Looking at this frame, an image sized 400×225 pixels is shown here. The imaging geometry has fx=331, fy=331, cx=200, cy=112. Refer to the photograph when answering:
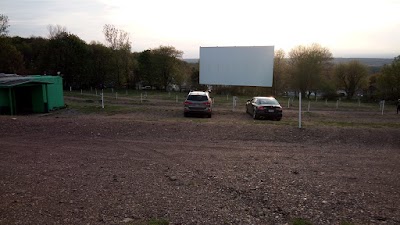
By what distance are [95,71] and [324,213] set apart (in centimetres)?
4984

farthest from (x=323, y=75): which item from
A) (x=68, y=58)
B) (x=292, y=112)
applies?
(x=68, y=58)

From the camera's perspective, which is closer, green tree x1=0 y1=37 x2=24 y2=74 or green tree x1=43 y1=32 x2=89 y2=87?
green tree x1=0 y1=37 x2=24 y2=74

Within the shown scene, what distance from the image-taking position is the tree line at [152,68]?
154ft

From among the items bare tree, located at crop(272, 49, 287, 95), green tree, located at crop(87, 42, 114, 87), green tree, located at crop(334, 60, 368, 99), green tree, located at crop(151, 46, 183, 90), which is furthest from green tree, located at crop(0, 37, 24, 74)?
green tree, located at crop(334, 60, 368, 99)

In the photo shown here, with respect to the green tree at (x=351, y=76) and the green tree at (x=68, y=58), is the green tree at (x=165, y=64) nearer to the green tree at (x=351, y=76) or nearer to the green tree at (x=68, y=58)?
the green tree at (x=68, y=58)

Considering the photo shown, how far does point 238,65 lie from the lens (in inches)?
1508

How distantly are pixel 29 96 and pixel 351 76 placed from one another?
45304 mm

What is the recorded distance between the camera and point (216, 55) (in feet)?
130

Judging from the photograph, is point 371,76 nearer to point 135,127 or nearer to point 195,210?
point 135,127

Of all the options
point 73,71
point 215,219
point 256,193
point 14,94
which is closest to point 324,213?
point 256,193

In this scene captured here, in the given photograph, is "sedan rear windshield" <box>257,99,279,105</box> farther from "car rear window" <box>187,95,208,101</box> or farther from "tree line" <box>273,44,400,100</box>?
"tree line" <box>273,44,400,100</box>

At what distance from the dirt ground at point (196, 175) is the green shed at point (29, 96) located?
9.21 metres

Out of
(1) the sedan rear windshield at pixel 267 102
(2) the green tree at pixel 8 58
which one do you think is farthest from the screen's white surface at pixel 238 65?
(2) the green tree at pixel 8 58

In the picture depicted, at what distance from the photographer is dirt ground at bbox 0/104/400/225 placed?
502 cm
